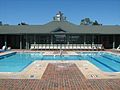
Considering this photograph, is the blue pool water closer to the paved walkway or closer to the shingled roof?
the paved walkway

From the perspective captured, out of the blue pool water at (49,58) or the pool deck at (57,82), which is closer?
the pool deck at (57,82)

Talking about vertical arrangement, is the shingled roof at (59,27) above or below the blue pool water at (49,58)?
above

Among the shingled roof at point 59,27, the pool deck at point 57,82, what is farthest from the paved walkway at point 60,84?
the shingled roof at point 59,27

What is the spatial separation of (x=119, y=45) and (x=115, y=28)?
363 cm

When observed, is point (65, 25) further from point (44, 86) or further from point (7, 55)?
point (44, 86)

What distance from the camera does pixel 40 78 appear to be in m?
9.73

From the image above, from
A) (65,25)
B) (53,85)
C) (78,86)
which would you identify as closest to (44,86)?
(53,85)

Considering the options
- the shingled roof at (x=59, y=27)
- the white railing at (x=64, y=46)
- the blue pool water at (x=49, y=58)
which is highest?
the shingled roof at (x=59, y=27)

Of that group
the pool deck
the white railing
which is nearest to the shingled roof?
the white railing

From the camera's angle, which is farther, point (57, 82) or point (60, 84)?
point (57, 82)

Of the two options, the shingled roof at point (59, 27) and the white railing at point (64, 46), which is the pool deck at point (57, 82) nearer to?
the white railing at point (64, 46)

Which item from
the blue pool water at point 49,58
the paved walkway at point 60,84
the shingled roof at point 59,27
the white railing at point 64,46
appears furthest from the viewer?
the shingled roof at point 59,27

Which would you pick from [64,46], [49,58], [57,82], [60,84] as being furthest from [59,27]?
[60,84]

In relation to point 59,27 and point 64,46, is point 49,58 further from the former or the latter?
point 59,27
